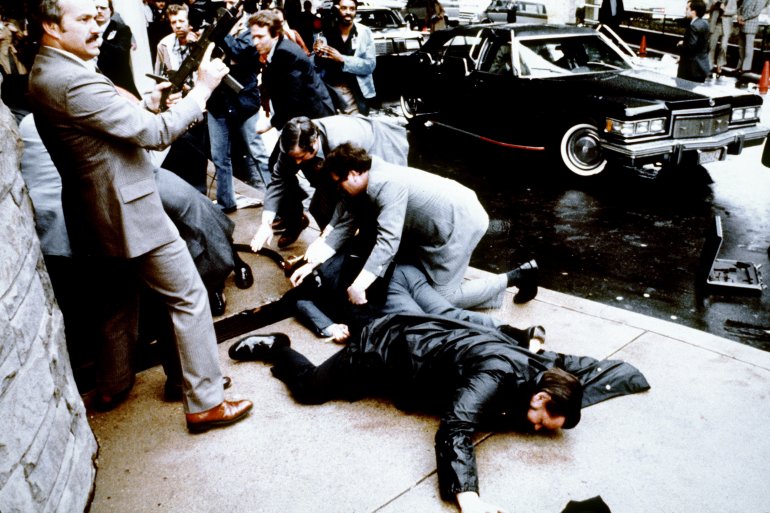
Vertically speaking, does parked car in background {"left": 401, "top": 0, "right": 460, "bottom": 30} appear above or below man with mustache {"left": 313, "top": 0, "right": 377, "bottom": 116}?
above

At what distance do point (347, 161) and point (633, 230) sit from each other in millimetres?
3688

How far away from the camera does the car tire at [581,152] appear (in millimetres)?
7527

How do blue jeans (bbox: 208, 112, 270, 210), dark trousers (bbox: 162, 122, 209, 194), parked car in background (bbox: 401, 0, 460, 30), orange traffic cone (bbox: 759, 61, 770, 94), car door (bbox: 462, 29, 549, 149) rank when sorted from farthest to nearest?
parked car in background (bbox: 401, 0, 460, 30) < orange traffic cone (bbox: 759, 61, 770, 94) < car door (bbox: 462, 29, 549, 149) < blue jeans (bbox: 208, 112, 270, 210) < dark trousers (bbox: 162, 122, 209, 194)

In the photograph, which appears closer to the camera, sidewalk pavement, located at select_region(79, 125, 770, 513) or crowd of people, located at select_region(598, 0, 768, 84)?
sidewalk pavement, located at select_region(79, 125, 770, 513)

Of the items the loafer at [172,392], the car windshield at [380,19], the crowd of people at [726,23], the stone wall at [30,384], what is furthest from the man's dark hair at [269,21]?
the car windshield at [380,19]

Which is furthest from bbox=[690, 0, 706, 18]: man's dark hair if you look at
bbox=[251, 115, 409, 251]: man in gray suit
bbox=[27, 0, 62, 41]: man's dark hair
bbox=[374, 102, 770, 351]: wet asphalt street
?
bbox=[27, 0, 62, 41]: man's dark hair

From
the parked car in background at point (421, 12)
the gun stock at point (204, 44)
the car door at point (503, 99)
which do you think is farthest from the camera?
the parked car in background at point (421, 12)

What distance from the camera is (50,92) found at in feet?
8.14

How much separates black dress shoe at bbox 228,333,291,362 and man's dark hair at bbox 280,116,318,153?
1.33 m

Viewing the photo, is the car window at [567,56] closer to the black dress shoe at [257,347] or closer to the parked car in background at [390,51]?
the parked car in background at [390,51]

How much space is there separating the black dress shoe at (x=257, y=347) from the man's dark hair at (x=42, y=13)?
2047 mm

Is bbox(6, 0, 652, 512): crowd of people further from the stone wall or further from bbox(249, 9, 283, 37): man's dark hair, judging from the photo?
the stone wall

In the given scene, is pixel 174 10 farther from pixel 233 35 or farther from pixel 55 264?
pixel 55 264

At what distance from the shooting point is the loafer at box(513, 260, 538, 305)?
4.39 meters
